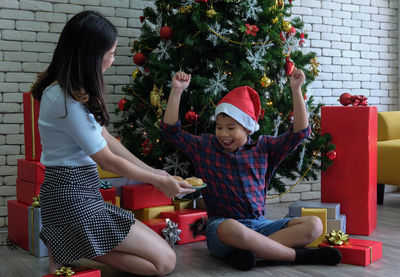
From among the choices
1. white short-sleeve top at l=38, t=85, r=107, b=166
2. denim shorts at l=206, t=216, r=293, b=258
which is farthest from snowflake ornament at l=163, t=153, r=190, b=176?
white short-sleeve top at l=38, t=85, r=107, b=166

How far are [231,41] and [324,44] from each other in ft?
5.40

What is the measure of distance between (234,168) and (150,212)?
2.11ft

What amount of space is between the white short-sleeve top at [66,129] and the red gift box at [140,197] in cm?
86

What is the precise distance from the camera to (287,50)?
303cm

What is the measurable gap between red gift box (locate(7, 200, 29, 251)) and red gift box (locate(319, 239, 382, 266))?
1.54 m

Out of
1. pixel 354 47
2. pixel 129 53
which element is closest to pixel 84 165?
pixel 129 53

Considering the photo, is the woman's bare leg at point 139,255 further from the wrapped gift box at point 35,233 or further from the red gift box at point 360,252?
the red gift box at point 360,252

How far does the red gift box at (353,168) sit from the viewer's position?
2.84 m

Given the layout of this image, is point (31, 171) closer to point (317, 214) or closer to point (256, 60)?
point (256, 60)

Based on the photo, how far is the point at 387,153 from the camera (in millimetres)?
3750

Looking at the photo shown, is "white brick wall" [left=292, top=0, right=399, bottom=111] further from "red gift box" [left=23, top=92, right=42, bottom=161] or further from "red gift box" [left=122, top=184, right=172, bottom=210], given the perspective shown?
"red gift box" [left=23, top=92, right=42, bottom=161]

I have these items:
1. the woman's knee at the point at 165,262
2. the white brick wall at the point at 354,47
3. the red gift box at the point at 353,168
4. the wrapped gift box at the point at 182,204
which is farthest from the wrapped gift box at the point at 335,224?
the white brick wall at the point at 354,47

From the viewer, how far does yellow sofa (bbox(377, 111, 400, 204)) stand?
372 centimetres

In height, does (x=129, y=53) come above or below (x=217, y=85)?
above
